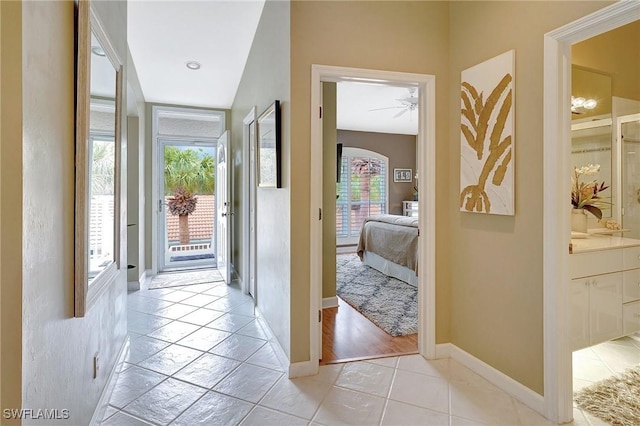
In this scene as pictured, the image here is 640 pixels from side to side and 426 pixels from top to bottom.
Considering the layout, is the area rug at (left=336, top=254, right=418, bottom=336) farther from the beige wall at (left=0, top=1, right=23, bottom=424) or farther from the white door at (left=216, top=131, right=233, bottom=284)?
the beige wall at (left=0, top=1, right=23, bottom=424)

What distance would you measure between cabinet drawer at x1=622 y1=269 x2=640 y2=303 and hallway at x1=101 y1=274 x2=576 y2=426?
3.91 ft

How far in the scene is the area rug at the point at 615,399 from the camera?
1838 millimetres

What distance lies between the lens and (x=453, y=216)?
101 inches

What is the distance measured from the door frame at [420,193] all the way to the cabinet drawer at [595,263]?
876 mm

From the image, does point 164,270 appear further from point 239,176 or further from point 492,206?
point 492,206

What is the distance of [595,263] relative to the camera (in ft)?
7.58

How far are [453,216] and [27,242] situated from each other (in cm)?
241

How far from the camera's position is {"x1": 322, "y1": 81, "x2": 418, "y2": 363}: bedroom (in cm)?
304

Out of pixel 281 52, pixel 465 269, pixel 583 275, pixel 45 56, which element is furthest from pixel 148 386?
pixel 583 275

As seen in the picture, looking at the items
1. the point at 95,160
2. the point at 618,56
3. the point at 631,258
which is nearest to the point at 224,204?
the point at 95,160

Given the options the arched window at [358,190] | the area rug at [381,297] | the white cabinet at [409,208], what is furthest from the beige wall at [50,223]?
the white cabinet at [409,208]

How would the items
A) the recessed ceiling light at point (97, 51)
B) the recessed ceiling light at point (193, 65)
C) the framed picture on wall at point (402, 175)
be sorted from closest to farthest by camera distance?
the recessed ceiling light at point (97, 51)
the recessed ceiling light at point (193, 65)
the framed picture on wall at point (402, 175)

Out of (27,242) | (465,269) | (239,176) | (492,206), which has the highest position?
(239,176)

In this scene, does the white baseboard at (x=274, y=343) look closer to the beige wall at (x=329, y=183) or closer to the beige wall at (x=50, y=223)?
the beige wall at (x=329, y=183)
